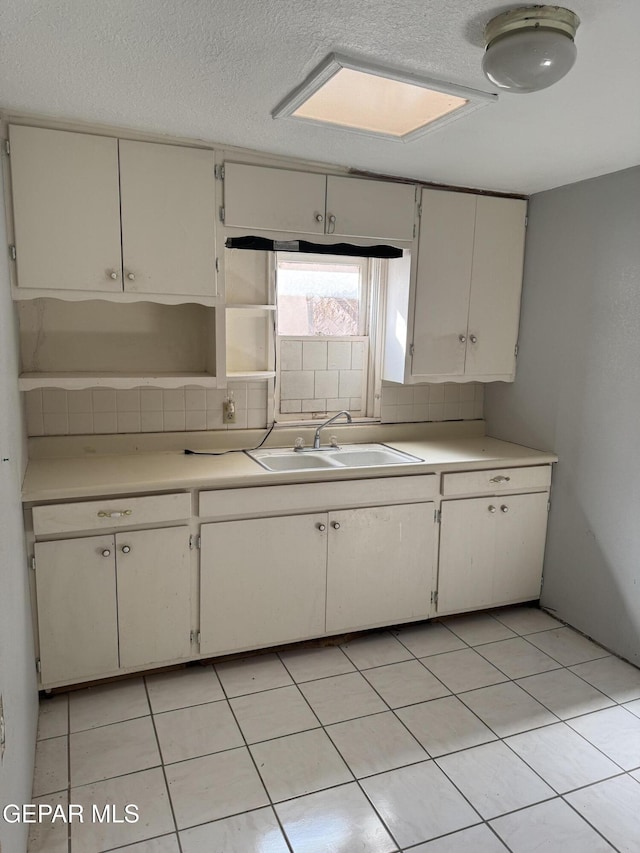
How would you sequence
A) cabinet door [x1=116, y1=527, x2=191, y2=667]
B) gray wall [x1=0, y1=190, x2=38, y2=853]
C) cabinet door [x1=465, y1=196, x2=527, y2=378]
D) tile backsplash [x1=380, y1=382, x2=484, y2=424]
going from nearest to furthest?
gray wall [x1=0, y1=190, x2=38, y2=853] → cabinet door [x1=116, y1=527, x2=191, y2=667] → cabinet door [x1=465, y1=196, x2=527, y2=378] → tile backsplash [x1=380, y1=382, x2=484, y2=424]

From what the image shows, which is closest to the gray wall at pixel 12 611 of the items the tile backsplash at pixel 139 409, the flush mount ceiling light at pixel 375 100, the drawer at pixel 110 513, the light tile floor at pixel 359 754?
the drawer at pixel 110 513

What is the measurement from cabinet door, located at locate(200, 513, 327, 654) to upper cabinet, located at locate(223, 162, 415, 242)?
1.33 meters

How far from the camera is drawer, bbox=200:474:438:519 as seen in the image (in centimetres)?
255

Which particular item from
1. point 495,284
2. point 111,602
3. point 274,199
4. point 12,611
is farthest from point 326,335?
point 12,611

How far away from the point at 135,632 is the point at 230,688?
463mm

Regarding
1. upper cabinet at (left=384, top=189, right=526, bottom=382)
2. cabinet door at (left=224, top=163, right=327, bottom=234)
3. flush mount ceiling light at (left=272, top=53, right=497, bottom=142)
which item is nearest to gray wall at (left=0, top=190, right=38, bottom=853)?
cabinet door at (left=224, top=163, right=327, bottom=234)

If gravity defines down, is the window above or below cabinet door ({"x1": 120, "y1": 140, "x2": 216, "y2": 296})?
below

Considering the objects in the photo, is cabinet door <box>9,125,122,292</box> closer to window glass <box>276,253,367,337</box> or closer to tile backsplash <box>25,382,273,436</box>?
tile backsplash <box>25,382,273,436</box>

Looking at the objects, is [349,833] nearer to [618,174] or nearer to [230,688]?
[230,688]

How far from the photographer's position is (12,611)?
5.41 ft

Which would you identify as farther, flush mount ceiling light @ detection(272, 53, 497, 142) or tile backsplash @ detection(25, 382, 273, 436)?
tile backsplash @ detection(25, 382, 273, 436)

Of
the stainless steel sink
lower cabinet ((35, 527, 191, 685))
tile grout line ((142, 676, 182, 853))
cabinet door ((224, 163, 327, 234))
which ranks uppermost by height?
cabinet door ((224, 163, 327, 234))

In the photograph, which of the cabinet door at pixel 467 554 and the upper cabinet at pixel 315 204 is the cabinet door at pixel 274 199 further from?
the cabinet door at pixel 467 554

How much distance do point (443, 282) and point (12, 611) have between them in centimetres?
244
